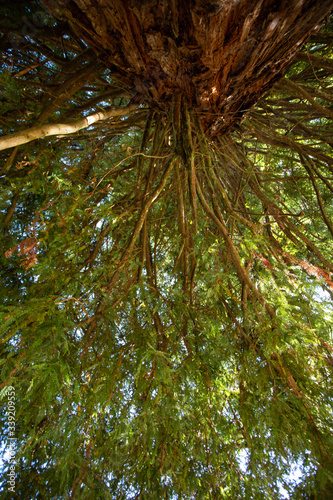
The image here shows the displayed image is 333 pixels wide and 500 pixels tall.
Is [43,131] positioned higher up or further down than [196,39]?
further down

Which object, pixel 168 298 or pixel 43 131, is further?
pixel 168 298

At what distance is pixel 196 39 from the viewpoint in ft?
3.92

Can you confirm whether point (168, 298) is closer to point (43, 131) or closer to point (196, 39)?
point (43, 131)

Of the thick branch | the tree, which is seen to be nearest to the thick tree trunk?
the tree

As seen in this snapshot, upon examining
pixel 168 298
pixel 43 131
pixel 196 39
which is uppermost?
pixel 196 39

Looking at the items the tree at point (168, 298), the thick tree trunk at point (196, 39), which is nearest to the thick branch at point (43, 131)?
the tree at point (168, 298)

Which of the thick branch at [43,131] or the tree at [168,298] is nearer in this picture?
the thick branch at [43,131]

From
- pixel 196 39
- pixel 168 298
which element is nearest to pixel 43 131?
pixel 196 39

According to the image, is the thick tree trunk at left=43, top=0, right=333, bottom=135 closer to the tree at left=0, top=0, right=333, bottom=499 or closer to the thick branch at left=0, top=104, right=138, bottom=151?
the tree at left=0, top=0, right=333, bottom=499

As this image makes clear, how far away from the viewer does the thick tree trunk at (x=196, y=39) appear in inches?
43.7

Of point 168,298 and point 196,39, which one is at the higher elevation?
point 196,39

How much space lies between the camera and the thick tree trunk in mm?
1110

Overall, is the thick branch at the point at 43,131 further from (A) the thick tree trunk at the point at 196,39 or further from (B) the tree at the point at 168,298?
(A) the thick tree trunk at the point at 196,39

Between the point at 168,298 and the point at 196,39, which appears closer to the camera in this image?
the point at 196,39
